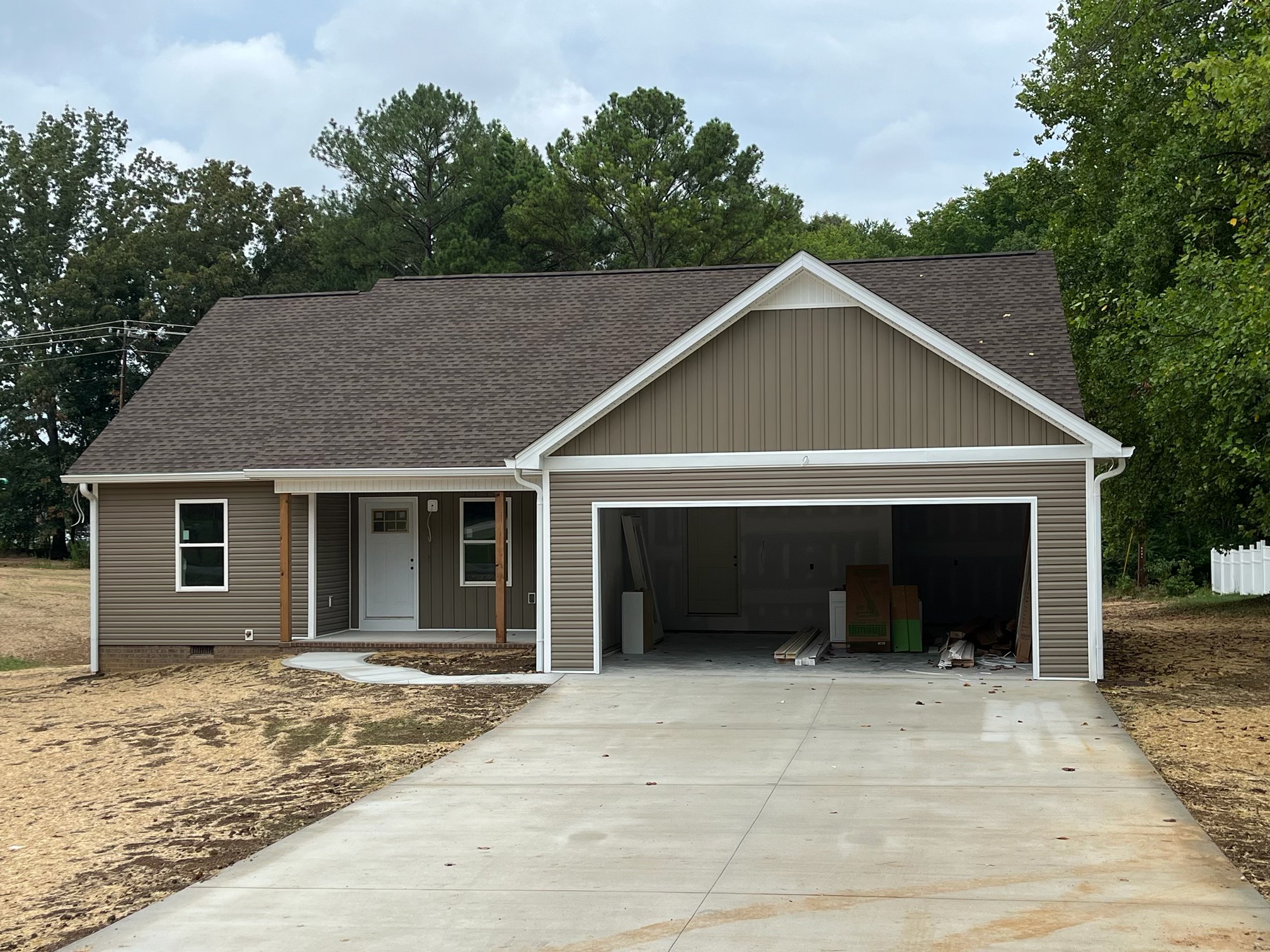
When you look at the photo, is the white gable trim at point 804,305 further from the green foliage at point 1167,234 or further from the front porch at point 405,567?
the front porch at point 405,567

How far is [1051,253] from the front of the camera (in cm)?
2058

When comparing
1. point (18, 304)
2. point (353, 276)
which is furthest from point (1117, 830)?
→ point (18, 304)

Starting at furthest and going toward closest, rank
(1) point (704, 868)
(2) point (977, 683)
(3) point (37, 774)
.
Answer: (2) point (977, 683)
(3) point (37, 774)
(1) point (704, 868)

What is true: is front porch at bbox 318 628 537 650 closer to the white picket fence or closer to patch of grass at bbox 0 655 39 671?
patch of grass at bbox 0 655 39 671

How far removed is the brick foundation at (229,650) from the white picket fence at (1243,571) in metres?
18.0

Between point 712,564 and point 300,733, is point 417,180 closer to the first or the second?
point 712,564

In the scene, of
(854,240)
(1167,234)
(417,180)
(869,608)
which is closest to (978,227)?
(854,240)

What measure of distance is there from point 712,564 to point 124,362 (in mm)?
31628

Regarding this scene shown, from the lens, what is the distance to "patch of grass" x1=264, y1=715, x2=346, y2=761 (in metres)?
12.3

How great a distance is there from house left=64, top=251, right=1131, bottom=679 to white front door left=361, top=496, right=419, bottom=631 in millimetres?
40

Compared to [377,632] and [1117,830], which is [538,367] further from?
[1117,830]

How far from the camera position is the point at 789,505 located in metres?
15.6

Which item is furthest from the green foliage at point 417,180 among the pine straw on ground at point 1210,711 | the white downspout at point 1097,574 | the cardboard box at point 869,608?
the white downspout at point 1097,574

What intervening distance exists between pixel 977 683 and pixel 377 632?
30.7ft
